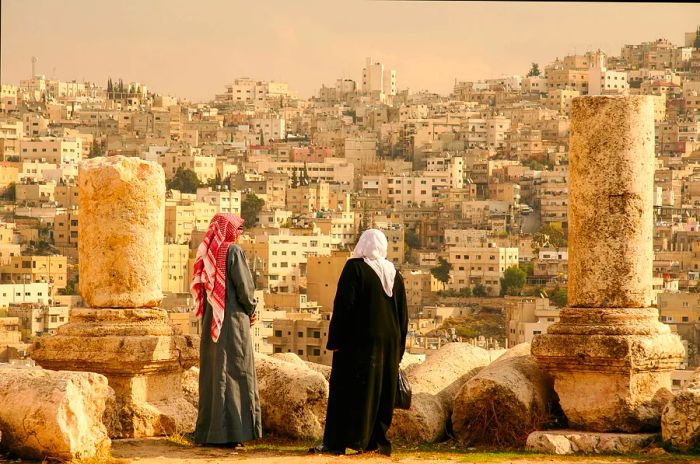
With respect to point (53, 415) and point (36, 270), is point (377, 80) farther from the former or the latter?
point (53, 415)

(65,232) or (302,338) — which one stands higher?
(65,232)

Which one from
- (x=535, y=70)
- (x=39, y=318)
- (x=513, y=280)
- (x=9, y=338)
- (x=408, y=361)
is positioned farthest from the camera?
(x=535, y=70)

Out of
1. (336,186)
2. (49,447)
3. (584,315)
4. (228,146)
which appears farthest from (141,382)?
(228,146)

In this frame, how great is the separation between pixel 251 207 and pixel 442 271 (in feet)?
47.4

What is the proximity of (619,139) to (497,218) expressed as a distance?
85.4 meters

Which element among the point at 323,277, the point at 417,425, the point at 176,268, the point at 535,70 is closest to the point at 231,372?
the point at 417,425

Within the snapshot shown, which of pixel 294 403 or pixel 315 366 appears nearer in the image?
pixel 294 403

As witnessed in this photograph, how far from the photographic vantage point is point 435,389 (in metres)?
13.3

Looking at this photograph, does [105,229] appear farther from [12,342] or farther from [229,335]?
[12,342]

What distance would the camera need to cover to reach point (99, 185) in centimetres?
1248

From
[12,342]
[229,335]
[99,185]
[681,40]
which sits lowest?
[12,342]

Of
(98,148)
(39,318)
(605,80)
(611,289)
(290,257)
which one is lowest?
(39,318)

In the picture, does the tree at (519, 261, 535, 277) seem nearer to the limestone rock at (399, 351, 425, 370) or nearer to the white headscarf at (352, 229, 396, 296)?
the limestone rock at (399, 351, 425, 370)

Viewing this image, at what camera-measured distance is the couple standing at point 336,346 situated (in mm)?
11516
